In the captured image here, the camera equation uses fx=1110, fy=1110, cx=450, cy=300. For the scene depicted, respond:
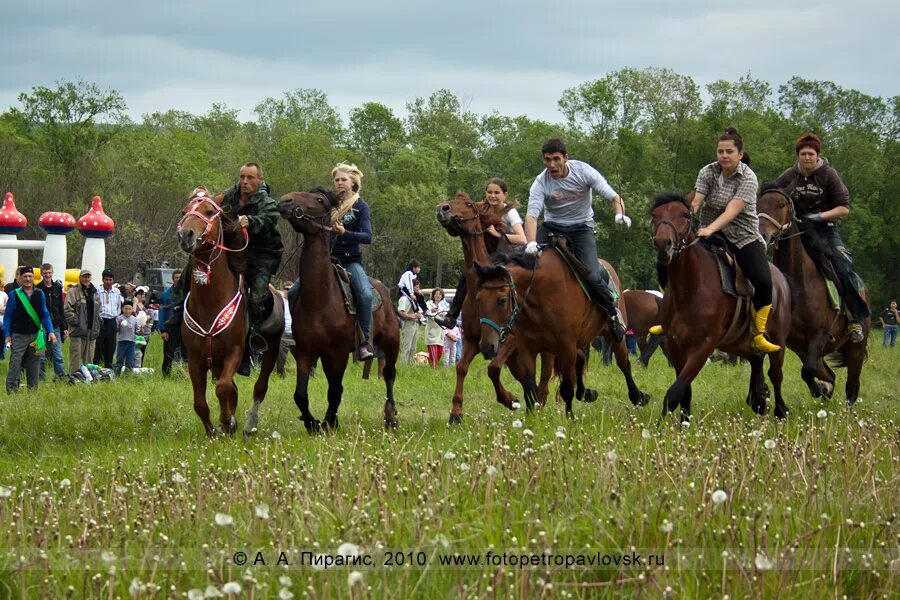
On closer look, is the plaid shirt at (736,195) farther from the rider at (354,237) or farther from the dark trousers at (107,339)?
the dark trousers at (107,339)

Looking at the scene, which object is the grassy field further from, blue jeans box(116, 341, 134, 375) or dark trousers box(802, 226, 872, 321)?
blue jeans box(116, 341, 134, 375)

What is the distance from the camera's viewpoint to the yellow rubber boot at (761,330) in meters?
11.6

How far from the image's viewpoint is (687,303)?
11164 mm

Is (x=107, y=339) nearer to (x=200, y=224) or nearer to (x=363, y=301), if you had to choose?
(x=363, y=301)

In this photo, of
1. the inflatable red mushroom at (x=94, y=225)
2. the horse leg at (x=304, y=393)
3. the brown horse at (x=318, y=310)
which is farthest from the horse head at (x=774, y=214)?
the inflatable red mushroom at (x=94, y=225)

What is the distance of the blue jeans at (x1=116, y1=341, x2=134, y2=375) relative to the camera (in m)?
22.3

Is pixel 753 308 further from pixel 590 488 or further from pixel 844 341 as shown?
pixel 590 488

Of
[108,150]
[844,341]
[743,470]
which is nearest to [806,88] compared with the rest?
[108,150]

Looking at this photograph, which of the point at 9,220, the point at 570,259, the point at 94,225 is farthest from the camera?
the point at 9,220

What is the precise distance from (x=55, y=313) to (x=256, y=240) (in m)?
10.8

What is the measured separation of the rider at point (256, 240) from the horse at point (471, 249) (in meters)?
2.03

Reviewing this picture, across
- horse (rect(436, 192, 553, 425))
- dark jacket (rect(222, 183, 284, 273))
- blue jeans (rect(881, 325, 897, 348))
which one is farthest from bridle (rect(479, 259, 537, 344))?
blue jeans (rect(881, 325, 897, 348))

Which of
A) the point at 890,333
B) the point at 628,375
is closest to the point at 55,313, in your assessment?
the point at 628,375

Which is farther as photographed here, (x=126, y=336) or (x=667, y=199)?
(x=126, y=336)
